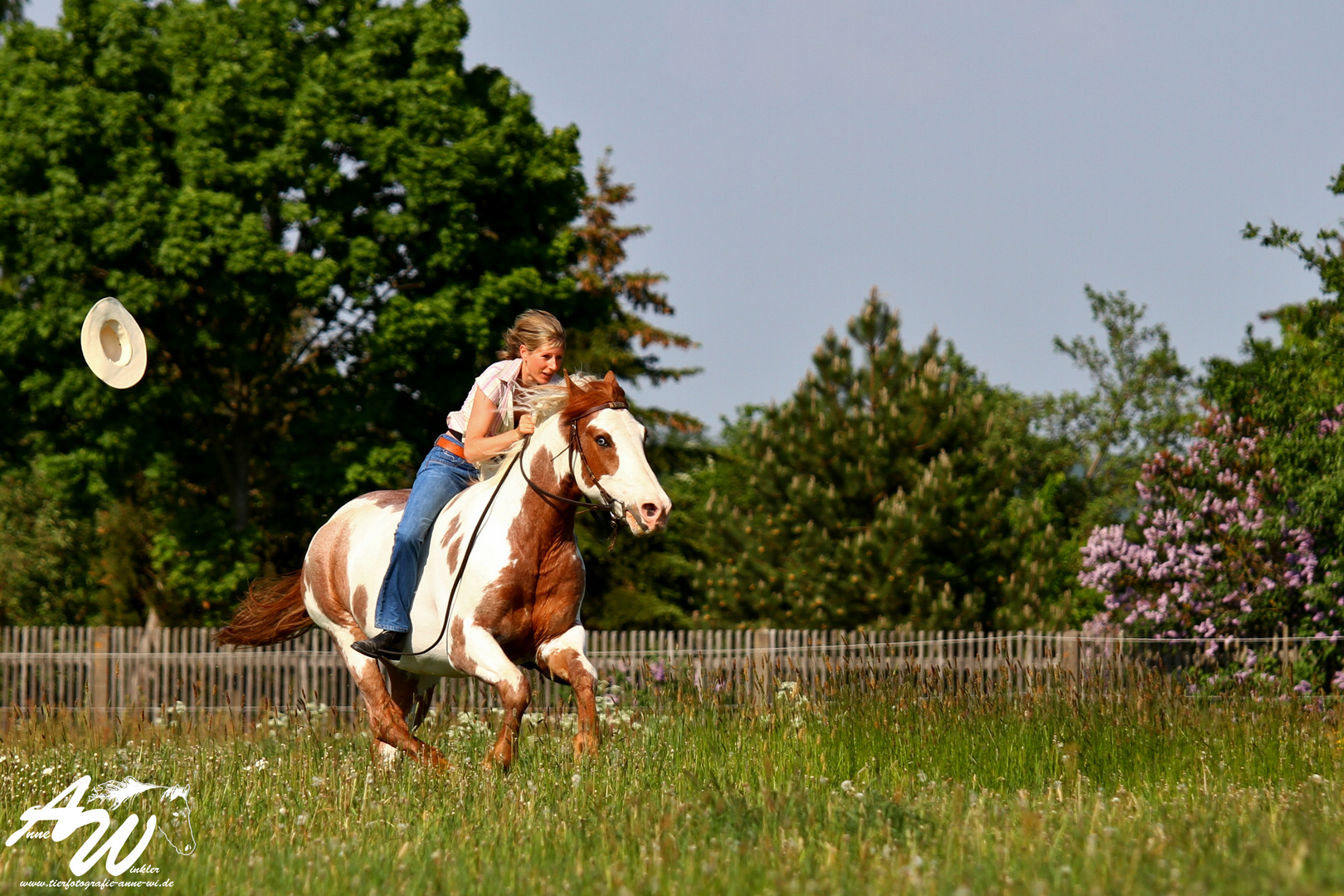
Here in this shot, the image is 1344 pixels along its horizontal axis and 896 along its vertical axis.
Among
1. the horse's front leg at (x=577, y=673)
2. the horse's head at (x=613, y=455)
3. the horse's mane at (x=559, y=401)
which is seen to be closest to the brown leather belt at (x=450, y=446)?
the horse's mane at (x=559, y=401)

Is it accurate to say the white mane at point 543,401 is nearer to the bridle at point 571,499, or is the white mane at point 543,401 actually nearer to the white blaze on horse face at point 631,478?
the bridle at point 571,499

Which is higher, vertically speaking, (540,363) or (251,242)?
(251,242)

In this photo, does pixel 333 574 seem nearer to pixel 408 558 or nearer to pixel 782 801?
pixel 408 558

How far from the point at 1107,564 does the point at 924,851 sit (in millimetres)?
15898

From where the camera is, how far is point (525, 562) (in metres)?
7.24

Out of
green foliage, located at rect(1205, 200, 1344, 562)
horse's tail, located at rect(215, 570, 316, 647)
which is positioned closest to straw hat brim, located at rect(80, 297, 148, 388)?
horse's tail, located at rect(215, 570, 316, 647)

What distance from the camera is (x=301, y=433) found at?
2398cm

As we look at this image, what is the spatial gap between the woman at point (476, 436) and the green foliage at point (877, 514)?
16516mm

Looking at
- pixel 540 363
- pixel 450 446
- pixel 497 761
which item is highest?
pixel 540 363

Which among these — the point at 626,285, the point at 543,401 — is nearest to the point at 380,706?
the point at 543,401

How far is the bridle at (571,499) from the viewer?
6848mm

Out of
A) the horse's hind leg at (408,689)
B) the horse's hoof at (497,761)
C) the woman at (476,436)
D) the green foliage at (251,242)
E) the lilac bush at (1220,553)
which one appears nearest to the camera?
the horse's hoof at (497,761)

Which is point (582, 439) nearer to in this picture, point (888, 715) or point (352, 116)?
point (888, 715)
